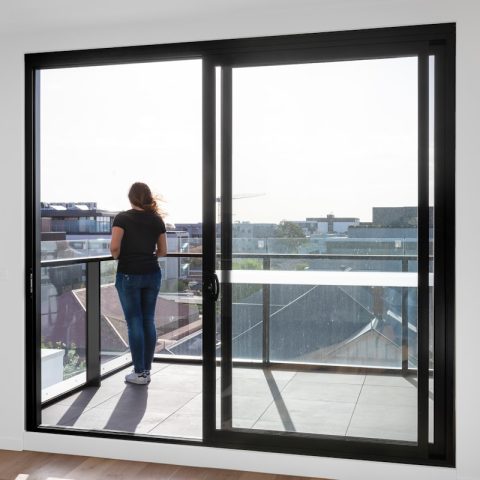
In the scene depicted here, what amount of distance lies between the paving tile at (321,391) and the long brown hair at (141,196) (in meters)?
1.93

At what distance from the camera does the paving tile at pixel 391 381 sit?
3.02 meters

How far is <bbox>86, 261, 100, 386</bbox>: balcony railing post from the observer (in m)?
4.52

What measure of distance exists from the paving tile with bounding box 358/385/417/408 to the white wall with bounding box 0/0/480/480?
0.73 feet

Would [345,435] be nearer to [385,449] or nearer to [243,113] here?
[385,449]

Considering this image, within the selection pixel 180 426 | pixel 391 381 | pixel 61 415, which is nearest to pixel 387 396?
pixel 391 381

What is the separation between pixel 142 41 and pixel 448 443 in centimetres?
252

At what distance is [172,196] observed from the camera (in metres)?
4.94

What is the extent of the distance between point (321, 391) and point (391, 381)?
1.13ft

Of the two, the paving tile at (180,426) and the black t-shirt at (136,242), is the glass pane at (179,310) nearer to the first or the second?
the black t-shirt at (136,242)

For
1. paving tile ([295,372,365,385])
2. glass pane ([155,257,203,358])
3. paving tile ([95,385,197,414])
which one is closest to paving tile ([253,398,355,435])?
paving tile ([295,372,365,385])

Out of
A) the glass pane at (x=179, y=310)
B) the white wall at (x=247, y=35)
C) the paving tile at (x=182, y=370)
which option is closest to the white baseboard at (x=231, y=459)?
the white wall at (x=247, y=35)

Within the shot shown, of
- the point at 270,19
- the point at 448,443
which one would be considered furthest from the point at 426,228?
the point at 270,19

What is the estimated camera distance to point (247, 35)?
3150 mm

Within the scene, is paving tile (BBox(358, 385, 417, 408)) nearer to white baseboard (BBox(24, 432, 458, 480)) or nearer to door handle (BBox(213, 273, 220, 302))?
white baseboard (BBox(24, 432, 458, 480))
